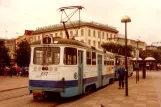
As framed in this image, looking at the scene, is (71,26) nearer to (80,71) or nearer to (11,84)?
(11,84)

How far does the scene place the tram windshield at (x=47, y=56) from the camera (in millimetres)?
13797

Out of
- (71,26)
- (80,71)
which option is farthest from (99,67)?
(71,26)

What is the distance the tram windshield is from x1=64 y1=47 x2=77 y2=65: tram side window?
398 millimetres

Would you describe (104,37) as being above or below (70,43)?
above

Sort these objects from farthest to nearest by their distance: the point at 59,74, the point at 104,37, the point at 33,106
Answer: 1. the point at 104,37
2. the point at 59,74
3. the point at 33,106

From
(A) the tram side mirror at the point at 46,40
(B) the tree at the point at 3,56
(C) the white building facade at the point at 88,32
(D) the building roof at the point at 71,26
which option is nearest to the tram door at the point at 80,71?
(A) the tram side mirror at the point at 46,40

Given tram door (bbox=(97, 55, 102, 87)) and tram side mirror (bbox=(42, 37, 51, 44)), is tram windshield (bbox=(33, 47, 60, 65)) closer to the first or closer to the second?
tram side mirror (bbox=(42, 37, 51, 44))

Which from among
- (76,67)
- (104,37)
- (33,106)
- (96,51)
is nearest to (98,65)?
(96,51)

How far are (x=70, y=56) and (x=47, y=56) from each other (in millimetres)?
1149

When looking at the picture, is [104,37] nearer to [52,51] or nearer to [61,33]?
[61,33]

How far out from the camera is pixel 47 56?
549 inches

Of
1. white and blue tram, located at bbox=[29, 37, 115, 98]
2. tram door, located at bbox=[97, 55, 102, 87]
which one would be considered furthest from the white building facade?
white and blue tram, located at bbox=[29, 37, 115, 98]

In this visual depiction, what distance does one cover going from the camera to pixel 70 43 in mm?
14148

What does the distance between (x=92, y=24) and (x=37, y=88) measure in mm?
70230
